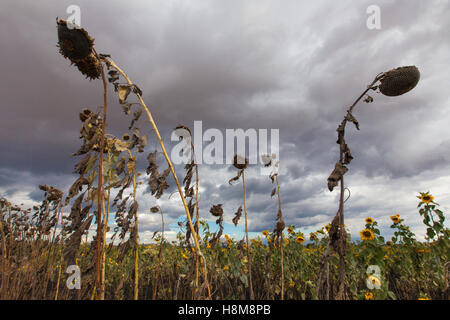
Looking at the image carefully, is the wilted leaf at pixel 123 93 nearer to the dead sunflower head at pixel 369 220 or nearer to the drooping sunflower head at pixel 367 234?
the drooping sunflower head at pixel 367 234

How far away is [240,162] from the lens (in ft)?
10.3

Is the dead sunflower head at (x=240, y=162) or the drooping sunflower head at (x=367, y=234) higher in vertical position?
the dead sunflower head at (x=240, y=162)

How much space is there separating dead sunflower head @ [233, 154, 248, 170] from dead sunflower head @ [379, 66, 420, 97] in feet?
5.07

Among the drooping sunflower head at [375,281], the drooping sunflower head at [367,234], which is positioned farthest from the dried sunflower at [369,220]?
the drooping sunflower head at [375,281]

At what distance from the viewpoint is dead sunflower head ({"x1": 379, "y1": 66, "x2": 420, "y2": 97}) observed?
6.68 feet

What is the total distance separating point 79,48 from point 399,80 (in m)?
2.20

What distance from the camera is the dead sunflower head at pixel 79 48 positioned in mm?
1504

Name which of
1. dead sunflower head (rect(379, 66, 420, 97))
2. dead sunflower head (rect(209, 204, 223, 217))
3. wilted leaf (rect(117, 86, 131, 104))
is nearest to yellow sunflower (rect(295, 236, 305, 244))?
dead sunflower head (rect(209, 204, 223, 217))

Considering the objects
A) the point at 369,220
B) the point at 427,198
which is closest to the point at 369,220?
the point at 369,220

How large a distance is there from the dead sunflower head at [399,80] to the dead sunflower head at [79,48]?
2.07 m

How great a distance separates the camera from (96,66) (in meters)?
1.64
